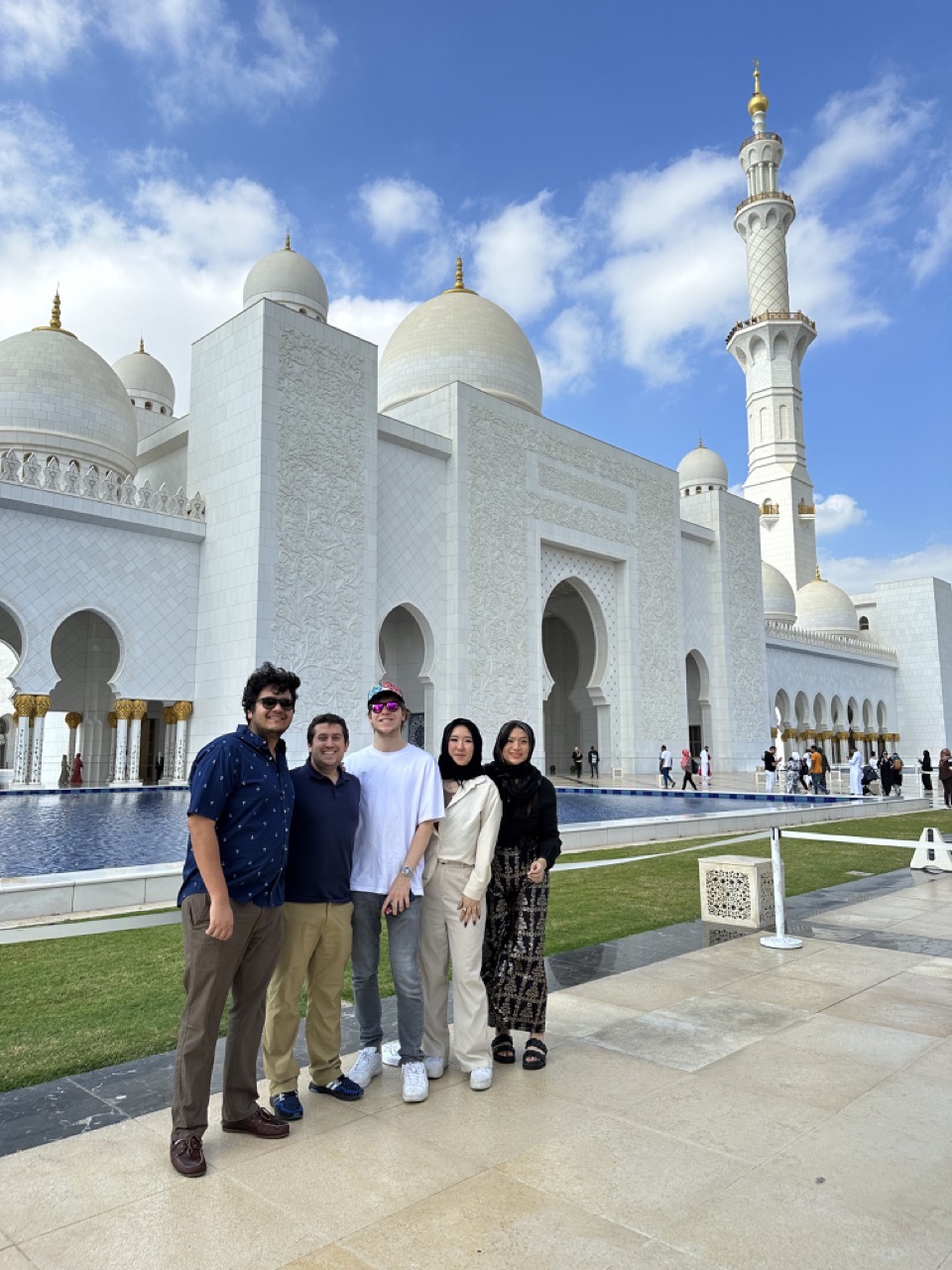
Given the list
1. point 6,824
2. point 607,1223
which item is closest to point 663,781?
point 6,824

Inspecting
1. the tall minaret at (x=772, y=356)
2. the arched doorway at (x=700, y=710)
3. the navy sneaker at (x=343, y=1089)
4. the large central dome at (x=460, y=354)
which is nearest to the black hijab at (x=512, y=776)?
the navy sneaker at (x=343, y=1089)

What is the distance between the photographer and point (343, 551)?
1252 centimetres

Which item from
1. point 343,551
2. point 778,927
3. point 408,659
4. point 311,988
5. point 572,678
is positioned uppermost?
point 343,551

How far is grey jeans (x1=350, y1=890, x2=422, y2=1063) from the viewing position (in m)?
2.21

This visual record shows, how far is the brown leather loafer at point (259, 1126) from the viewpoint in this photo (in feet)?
6.10

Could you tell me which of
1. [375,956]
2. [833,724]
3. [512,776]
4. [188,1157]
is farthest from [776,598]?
[188,1157]

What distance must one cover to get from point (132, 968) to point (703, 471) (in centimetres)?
2174

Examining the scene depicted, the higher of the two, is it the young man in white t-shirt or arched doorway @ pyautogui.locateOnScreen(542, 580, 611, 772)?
arched doorway @ pyautogui.locateOnScreen(542, 580, 611, 772)

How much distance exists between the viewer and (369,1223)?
1.49m

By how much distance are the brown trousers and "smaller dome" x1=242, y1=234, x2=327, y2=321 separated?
53.3ft

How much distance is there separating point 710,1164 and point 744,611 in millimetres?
19884

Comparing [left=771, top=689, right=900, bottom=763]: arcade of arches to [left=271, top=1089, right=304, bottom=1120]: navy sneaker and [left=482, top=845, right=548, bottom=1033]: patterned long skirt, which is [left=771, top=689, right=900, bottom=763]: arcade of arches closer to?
[left=482, top=845, right=548, bottom=1033]: patterned long skirt

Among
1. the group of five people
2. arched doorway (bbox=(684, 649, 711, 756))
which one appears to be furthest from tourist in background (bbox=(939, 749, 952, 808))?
the group of five people

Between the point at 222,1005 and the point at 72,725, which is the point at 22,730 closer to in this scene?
the point at 72,725
